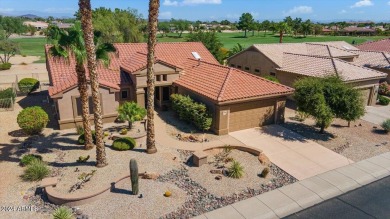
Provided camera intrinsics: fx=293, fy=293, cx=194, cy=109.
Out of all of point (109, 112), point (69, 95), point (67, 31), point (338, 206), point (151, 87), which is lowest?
point (338, 206)

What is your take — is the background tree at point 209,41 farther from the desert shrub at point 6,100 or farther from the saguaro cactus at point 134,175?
the saguaro cactus at point 134,175

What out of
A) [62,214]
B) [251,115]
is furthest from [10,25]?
[62,214]

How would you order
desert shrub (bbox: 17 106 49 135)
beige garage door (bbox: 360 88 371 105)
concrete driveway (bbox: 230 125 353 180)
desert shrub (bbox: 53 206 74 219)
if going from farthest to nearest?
beige garage door (bbox: 360 88 371 105), desert shrub (bbox: 17 106 49 135), concrete driveway (bbox: 230 125 353 180), desert shrub (bbox: 53 206 74 219)

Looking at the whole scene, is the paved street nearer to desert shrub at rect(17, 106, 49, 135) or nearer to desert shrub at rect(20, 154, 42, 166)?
desert shrub at rect(20, 154, 42, 166)

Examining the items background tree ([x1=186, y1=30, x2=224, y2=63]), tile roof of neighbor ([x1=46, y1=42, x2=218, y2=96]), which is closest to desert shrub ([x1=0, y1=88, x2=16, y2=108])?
tile roof of neighbor ([x1=46, y1=42, x2=218, y2=96])

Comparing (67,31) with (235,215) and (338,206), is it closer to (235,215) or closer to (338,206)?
(235,215)

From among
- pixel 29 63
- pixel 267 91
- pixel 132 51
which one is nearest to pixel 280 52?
pixel 267 91

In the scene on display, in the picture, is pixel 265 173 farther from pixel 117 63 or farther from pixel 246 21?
pixel 246 21
